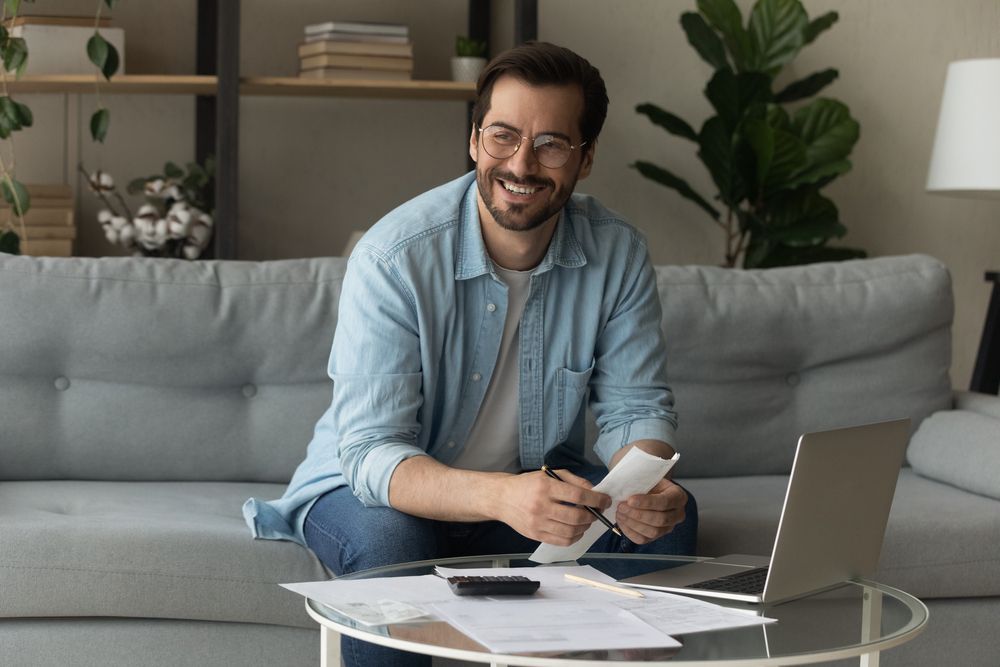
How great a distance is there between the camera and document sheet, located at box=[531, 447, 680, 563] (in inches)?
52.9

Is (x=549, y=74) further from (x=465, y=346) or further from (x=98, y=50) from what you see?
(x=98, y=50)

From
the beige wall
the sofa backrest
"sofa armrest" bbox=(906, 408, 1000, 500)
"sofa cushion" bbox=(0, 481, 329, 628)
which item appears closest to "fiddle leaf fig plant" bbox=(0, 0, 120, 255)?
the beige wall

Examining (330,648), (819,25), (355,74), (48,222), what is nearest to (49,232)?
(48,222)

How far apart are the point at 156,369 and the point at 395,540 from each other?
0.89 metres

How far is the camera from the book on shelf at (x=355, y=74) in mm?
3250

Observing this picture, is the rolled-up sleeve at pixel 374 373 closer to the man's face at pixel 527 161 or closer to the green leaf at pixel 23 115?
the man's face at pixel 527 161

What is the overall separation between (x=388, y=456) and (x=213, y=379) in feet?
2.69

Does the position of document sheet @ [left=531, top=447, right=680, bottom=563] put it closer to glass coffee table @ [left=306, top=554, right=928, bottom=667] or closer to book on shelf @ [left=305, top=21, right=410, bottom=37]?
glass coffee table @ [left=306, top=554, right=928, bottom=667]

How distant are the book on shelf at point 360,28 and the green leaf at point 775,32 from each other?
0.97 m

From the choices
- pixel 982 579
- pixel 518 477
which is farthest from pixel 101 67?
pixel 982 579

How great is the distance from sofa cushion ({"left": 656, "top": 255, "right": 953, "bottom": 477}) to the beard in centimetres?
76

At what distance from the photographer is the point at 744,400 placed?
251 centimetres

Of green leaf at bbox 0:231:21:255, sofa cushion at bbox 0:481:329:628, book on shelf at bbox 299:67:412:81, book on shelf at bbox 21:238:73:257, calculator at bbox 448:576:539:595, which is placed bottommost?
sofa cushion at bbox 0:481:329:628

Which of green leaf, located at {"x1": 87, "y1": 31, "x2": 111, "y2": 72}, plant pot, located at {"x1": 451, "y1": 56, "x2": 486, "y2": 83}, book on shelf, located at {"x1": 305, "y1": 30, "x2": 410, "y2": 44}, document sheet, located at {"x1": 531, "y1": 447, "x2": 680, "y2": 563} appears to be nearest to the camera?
document sheet, located at {"x1": 531, "y1": 447, "x2": 680, "y2": 563}
